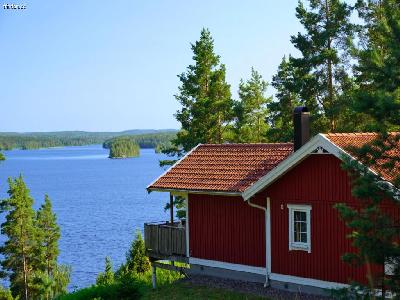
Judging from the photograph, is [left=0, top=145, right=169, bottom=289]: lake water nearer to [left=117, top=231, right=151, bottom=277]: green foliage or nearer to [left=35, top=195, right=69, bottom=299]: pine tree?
[left=35, top=195, right=69, bottom=299]: pine tree

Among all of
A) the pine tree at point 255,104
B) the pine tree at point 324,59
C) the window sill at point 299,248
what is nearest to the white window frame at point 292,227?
the window sill at point 299,248

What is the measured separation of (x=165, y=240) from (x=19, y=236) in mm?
28069

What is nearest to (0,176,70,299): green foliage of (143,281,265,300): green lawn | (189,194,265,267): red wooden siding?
(143,281,265,300): green lawn

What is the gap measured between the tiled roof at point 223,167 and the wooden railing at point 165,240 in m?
1.58

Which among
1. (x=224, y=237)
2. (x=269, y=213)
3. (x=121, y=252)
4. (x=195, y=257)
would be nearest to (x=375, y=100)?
(x=269, y=213)

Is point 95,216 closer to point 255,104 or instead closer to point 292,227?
point 255,104

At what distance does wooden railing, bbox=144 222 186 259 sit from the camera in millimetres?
23109

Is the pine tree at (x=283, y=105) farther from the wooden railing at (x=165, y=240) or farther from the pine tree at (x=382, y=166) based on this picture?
the pine tree at (x=382, y=166)

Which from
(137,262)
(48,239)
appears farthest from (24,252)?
(137,262)

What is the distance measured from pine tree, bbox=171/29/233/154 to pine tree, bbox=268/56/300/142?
3264 millimetres

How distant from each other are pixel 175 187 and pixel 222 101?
18.7 meters

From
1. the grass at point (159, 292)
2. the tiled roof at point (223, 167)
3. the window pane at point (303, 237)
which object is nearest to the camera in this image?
the grass at point (159, 292)

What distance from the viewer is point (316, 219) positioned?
1861cm

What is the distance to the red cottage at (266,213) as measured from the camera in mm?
18172
